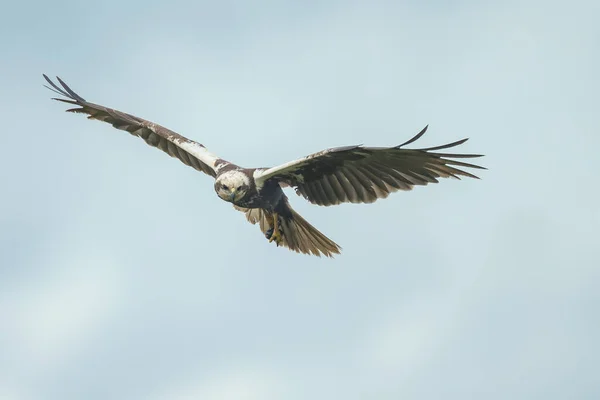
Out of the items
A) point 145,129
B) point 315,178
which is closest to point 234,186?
point 315,178

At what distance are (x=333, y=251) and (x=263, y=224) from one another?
3.82ft

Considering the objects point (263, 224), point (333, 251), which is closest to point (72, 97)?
point (263, 224)

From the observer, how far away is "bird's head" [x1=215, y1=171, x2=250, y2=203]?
12.5m

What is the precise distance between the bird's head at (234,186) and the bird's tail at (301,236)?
3.64 ft

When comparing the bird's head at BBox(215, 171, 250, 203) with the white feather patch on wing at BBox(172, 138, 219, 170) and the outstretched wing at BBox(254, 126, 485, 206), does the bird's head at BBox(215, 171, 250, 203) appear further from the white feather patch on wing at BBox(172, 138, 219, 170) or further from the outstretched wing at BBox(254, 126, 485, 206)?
the white feather patch on wing at BBox(172, 138, 219, 170)

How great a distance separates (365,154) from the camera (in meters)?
11.9

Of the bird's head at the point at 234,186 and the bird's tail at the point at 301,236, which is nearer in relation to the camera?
the bird's head at the point at 234,186

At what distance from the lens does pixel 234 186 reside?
12.5 metres

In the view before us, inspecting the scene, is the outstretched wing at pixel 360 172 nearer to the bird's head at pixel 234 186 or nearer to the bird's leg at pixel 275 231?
the bird's head at pixel 234 186

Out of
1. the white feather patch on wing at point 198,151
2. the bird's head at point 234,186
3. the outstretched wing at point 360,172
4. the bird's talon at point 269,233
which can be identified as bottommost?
the outstretched wing at point 360,172

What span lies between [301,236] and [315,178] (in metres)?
1.34

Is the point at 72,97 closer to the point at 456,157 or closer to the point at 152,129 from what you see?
the point at 152,129

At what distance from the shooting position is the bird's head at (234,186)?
490 inches

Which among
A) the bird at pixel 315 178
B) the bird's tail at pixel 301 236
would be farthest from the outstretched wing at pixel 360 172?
the bird's tail at pixel 301 236
